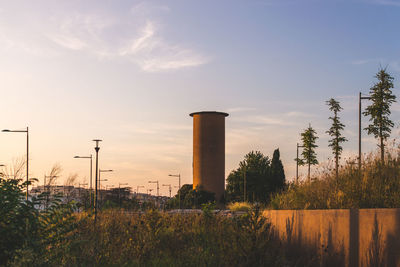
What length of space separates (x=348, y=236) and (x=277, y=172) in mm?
47168

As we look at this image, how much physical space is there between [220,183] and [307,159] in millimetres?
14575

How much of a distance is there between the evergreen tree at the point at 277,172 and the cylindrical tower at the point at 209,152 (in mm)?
7202

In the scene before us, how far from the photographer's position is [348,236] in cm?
1111

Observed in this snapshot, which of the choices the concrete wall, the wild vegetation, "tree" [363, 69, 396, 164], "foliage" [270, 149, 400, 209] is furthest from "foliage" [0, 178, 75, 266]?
"tree" [363, 69, 396, 164]

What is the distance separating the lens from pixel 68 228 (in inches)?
397

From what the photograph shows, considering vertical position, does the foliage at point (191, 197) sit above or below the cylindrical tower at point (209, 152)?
below

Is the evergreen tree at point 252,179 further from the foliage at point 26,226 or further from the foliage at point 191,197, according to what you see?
the foliage at point 26,226

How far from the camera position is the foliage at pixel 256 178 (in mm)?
56062

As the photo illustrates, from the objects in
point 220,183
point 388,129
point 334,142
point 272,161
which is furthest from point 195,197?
point 388,129

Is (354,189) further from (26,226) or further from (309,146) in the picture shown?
(309,146)

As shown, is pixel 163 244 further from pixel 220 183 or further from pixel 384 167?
pixel 220 183

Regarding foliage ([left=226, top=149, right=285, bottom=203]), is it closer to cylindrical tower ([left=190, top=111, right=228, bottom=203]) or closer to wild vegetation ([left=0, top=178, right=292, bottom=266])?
cylindrical tower ([left=190, top=111, right=228, bottom=203])

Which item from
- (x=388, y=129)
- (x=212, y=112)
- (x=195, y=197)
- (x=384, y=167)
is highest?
(x=212, y=112)

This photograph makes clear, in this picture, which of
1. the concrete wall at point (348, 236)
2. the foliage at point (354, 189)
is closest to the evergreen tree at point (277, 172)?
the foliage at point (354, 189)
